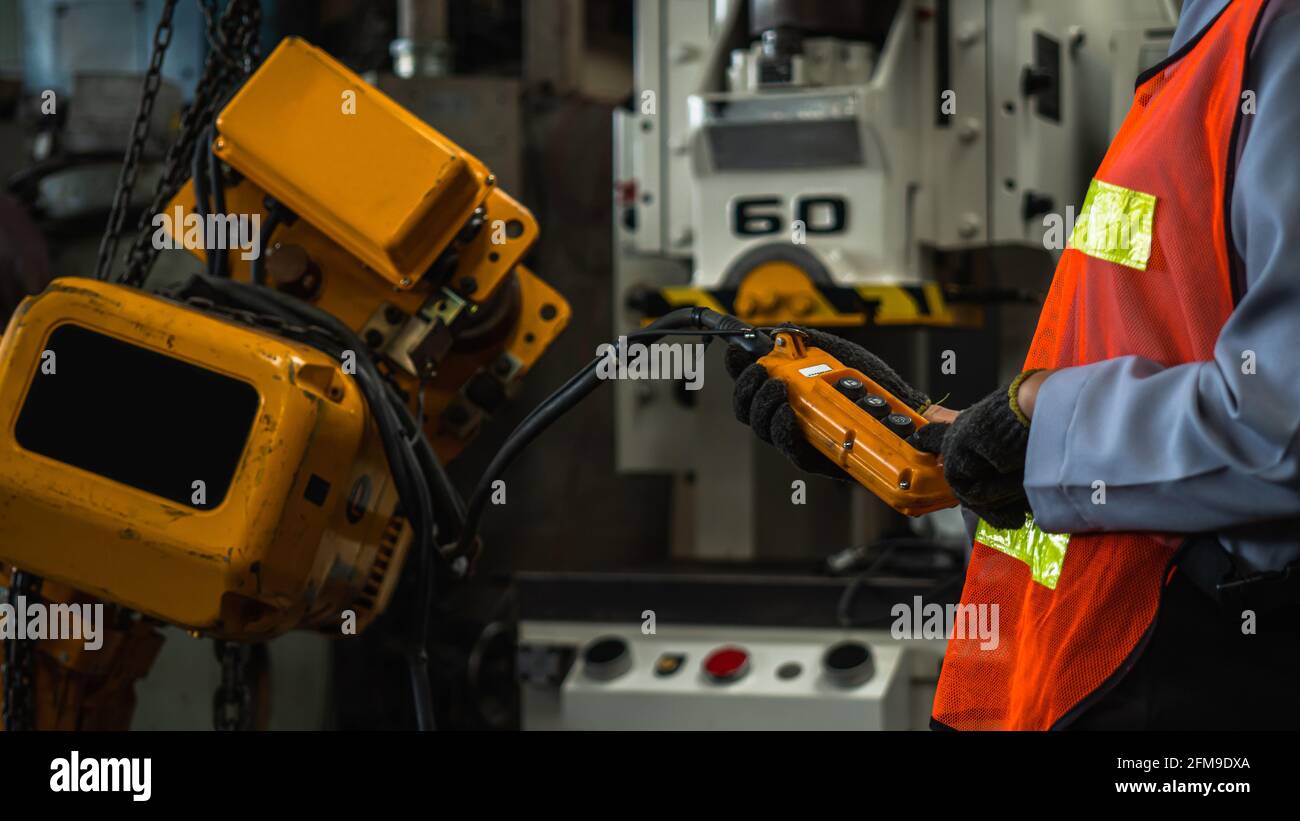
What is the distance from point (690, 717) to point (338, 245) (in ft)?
4.10

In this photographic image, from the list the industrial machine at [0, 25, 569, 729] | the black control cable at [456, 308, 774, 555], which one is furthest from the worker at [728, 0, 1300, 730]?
the industrial machine at [0, 25, 569, 729]

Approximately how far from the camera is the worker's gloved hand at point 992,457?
4.42 feet

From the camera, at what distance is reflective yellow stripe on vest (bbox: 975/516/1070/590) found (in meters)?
1.42

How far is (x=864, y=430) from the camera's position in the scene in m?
1.53

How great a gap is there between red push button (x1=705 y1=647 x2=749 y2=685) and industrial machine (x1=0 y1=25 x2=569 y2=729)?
828 mm

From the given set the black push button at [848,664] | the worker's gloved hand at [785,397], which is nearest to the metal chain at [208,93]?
the worker's gloved hand at [785,397]

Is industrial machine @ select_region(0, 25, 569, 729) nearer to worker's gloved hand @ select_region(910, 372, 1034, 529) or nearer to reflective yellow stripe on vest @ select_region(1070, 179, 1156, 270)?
worker's gloved hand @ select_region(910, 372, 1034, 529)

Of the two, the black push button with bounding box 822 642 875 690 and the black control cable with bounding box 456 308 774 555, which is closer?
the black control cable with bounding box 456 308 774 555

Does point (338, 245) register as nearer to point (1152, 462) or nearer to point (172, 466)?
point (172, 466)

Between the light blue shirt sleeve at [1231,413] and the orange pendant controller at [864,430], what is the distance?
0.17 meters

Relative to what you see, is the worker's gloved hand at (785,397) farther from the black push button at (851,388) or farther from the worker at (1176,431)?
the worker at (1176,431)

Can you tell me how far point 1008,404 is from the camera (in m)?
1.35

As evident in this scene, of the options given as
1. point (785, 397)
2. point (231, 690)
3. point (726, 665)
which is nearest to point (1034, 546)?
point (785, 397)
